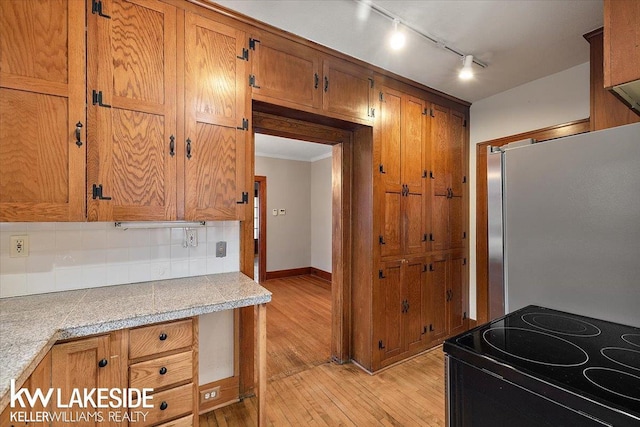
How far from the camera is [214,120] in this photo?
5.73 feet

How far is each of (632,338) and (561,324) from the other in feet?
0.60

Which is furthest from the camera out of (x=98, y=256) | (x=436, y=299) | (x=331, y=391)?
(x=436, y=299)

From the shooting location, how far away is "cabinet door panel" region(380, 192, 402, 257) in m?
2.55

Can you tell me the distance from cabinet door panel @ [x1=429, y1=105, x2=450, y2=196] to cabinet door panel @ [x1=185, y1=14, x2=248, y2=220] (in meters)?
1.96

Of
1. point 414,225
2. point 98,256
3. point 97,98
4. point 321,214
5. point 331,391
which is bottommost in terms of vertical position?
point 331,391

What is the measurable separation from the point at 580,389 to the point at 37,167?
2.13m

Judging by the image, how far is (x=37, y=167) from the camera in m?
1.33

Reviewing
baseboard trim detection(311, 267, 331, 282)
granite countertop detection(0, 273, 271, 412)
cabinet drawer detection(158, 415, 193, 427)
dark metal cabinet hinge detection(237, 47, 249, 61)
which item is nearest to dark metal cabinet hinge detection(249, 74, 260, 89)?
dark metal cabinet hinge detection(237, 47, 249, 61)

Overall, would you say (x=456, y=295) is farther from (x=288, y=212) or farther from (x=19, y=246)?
(x=288, y=212)

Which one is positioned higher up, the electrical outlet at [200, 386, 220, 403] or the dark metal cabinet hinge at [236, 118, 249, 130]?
the dark metal cabinet hinge at [236, 118, 249, 130]

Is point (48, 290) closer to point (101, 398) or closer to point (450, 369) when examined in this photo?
point (101, 398)

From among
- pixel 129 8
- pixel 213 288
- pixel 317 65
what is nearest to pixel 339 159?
pixel 317 65

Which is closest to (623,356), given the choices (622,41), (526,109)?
(622,41)

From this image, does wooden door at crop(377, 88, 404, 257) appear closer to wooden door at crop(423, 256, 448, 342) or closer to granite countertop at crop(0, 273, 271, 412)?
wooden door at crop(423, 256, 448, 342)
